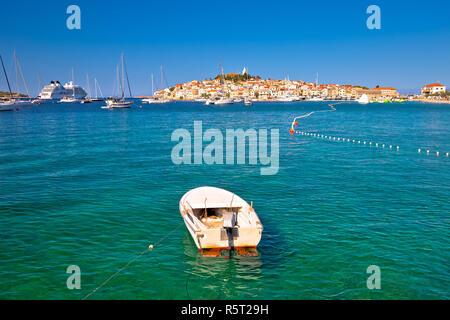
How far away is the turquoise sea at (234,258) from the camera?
12.8 metres

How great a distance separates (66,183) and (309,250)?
66.3ft

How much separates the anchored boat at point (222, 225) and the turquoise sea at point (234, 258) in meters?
0.66

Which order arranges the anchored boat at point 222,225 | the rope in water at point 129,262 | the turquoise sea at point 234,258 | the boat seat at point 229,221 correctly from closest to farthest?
the rope in water at point 129,262 < the turquoise sea at point 234,258 < the boat seat at point 229,221 < the anchored boat at point 222,225

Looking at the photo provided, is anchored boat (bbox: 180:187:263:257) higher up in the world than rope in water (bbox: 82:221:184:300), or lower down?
higher up

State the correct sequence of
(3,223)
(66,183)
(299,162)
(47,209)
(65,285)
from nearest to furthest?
1. (65,285)
2. (3,223)
3. (47,209)
4. (66,183)
5. (299,162)

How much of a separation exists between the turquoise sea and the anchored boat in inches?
26.1

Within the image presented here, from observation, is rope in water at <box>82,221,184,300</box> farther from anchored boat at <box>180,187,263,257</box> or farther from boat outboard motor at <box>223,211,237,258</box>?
boat outboard motor at <box>223,211,237,258</box>

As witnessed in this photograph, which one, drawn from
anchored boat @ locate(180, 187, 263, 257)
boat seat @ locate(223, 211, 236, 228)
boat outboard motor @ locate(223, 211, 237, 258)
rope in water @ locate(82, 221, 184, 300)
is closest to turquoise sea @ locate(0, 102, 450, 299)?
rope in water @ locate(82, 221, 184, 300)

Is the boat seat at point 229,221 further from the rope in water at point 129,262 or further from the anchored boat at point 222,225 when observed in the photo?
the rope in water at point 129,262

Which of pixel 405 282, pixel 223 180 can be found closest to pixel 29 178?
pixel 223 180

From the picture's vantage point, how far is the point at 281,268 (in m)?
13.9

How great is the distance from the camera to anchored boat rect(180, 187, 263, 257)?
13836 millimetres

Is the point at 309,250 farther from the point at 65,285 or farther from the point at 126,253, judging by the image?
the point at 65,285

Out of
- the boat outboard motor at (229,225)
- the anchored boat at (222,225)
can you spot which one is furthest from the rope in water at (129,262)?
the boat outboard motor at (229,225)
